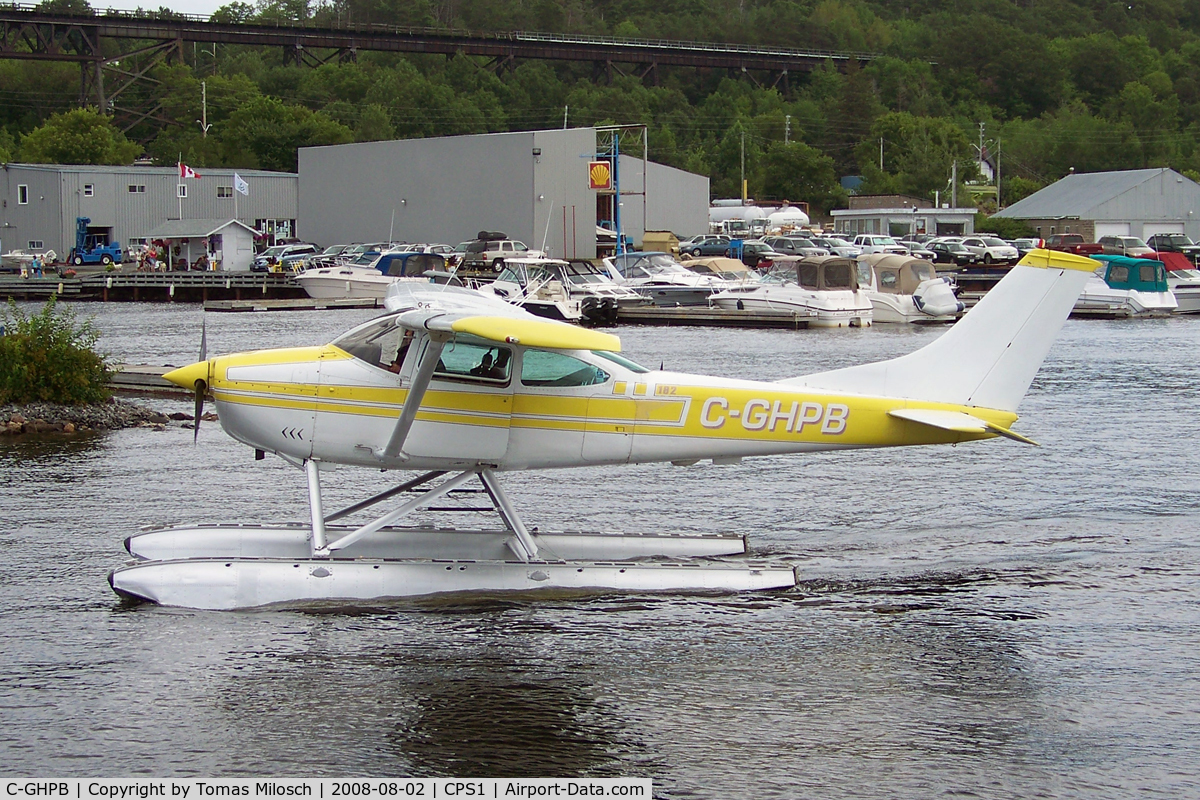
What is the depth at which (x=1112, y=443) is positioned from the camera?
59.7 ft

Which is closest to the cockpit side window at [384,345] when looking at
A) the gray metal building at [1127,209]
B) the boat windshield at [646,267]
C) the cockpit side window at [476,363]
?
the cockpit side window at [476,363]

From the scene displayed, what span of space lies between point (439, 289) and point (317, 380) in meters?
1.22

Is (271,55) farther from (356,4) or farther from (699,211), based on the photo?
(699,211)

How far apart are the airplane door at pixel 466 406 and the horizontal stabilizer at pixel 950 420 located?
3.22 m

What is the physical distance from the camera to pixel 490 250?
5581cm

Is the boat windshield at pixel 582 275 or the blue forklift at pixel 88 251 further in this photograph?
the blue forklift at pixel 88 251

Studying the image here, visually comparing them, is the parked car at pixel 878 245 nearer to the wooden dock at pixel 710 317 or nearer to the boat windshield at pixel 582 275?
the wooden dock at pixel 710 317

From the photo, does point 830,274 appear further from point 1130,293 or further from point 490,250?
point 490,250

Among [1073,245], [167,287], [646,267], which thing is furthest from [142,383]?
[1073,245]

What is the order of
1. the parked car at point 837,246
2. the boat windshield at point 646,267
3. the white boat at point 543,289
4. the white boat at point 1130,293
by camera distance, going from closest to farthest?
1. the white boat at point 543,289
2. the white boat at point 1130,293
3. the boat windshield at point 646,267
4. the parked car at point 837,246

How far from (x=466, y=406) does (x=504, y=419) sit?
1.06 feet

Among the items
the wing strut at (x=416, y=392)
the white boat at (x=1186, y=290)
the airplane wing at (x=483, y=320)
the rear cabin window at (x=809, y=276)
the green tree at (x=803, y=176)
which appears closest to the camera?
the airplane wing at (x=483, y=320)

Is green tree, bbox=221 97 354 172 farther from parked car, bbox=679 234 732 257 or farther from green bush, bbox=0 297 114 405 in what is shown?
green bush, bbox=0 297 114 405

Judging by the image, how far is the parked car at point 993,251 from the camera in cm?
5922
